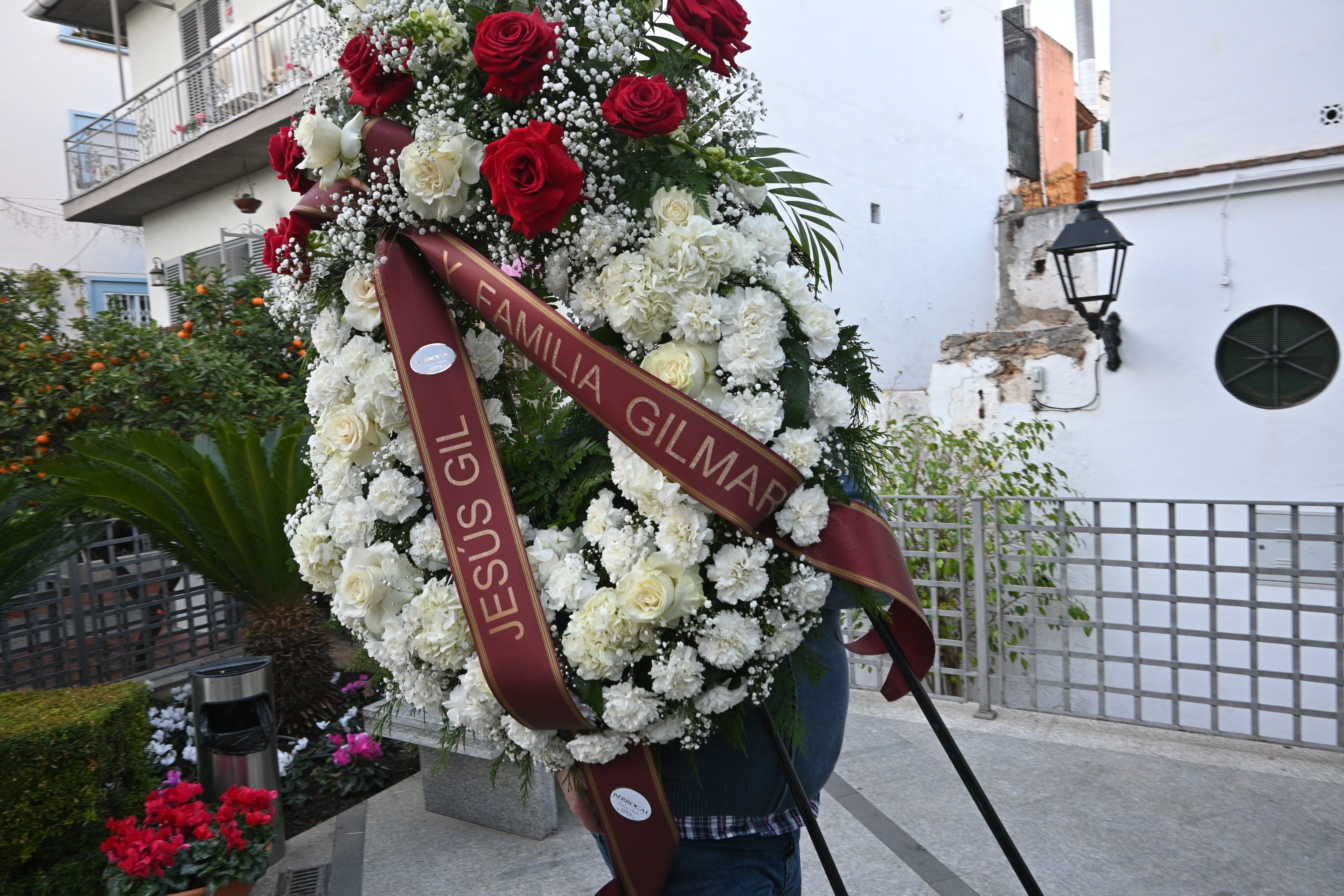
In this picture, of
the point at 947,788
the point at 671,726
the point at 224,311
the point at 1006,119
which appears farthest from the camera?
the point at 1006,119

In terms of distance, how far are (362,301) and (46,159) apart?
58.6ft

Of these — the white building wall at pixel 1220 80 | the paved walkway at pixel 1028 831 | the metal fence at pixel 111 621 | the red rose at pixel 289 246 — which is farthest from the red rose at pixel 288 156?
the white building wall at pixel 1220 80

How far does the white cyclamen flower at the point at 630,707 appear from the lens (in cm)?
142

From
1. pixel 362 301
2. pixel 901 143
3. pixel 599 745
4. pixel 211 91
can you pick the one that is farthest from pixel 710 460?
pixel 211 91

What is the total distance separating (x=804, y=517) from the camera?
143 centimetres

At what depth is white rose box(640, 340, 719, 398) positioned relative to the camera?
1.43 metres

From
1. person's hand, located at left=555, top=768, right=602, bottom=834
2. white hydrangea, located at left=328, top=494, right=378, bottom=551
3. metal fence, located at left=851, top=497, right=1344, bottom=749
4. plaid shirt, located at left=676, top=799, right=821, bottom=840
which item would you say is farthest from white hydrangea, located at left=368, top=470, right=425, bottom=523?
metal fence, located at left=851, top=497, right=1344, bottom=749

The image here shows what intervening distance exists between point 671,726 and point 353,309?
975 millimetres

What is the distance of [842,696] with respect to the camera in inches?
67.4

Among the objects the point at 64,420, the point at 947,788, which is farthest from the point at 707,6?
the point at 64,420

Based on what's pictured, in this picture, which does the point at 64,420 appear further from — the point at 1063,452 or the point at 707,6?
the point at 1063,452

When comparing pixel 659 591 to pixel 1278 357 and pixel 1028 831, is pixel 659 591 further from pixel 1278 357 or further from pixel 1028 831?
pixel 1278 357

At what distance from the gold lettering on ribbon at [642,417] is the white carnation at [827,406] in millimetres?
281

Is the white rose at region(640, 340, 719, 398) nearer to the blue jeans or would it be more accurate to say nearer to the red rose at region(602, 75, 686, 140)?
the red rose at region(602, 75, 686, 140)
